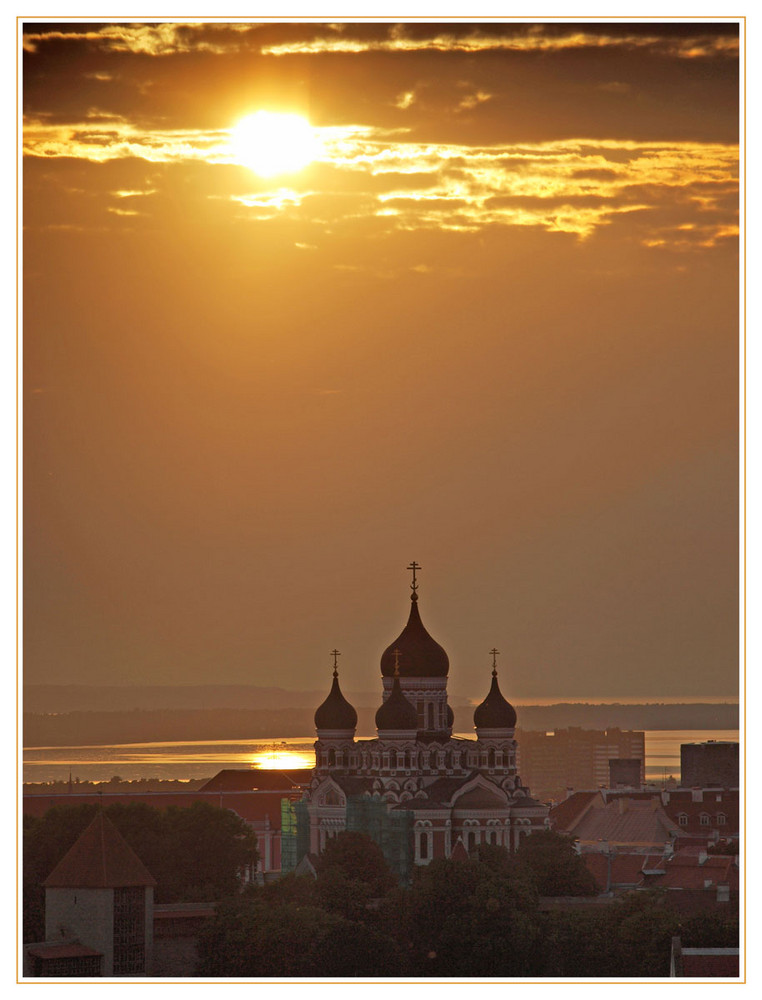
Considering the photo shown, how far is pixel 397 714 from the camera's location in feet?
75.3

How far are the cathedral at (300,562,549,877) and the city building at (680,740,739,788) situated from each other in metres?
6.51

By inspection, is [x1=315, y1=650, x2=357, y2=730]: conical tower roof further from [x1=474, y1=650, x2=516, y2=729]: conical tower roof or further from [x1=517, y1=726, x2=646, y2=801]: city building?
[x1=517, y1=726, x2=646, y2=801]: city building

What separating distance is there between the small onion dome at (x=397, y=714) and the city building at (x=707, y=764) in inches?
295

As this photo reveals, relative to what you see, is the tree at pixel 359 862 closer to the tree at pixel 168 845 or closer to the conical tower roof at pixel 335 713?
the tree at pixel 168 845

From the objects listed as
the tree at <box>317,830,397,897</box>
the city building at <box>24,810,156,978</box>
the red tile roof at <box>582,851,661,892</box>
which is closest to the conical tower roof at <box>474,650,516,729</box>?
the red tile roof at <box>582,851,661,892</box>

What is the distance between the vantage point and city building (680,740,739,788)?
96.4ft

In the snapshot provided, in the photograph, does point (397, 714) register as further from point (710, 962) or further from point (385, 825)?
point (710, 962)

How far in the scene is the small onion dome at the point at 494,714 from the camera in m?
23.8

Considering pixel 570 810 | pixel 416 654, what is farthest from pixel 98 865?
pixel 570 810

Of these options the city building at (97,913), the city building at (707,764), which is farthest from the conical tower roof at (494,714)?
the city building at (97,913)

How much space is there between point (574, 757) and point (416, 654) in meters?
7.63

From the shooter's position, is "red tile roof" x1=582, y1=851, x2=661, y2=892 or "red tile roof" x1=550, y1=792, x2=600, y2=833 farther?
"red tile roof" x1=550, y1=792, x2=600, y2=833

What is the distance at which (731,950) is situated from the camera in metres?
12.6
